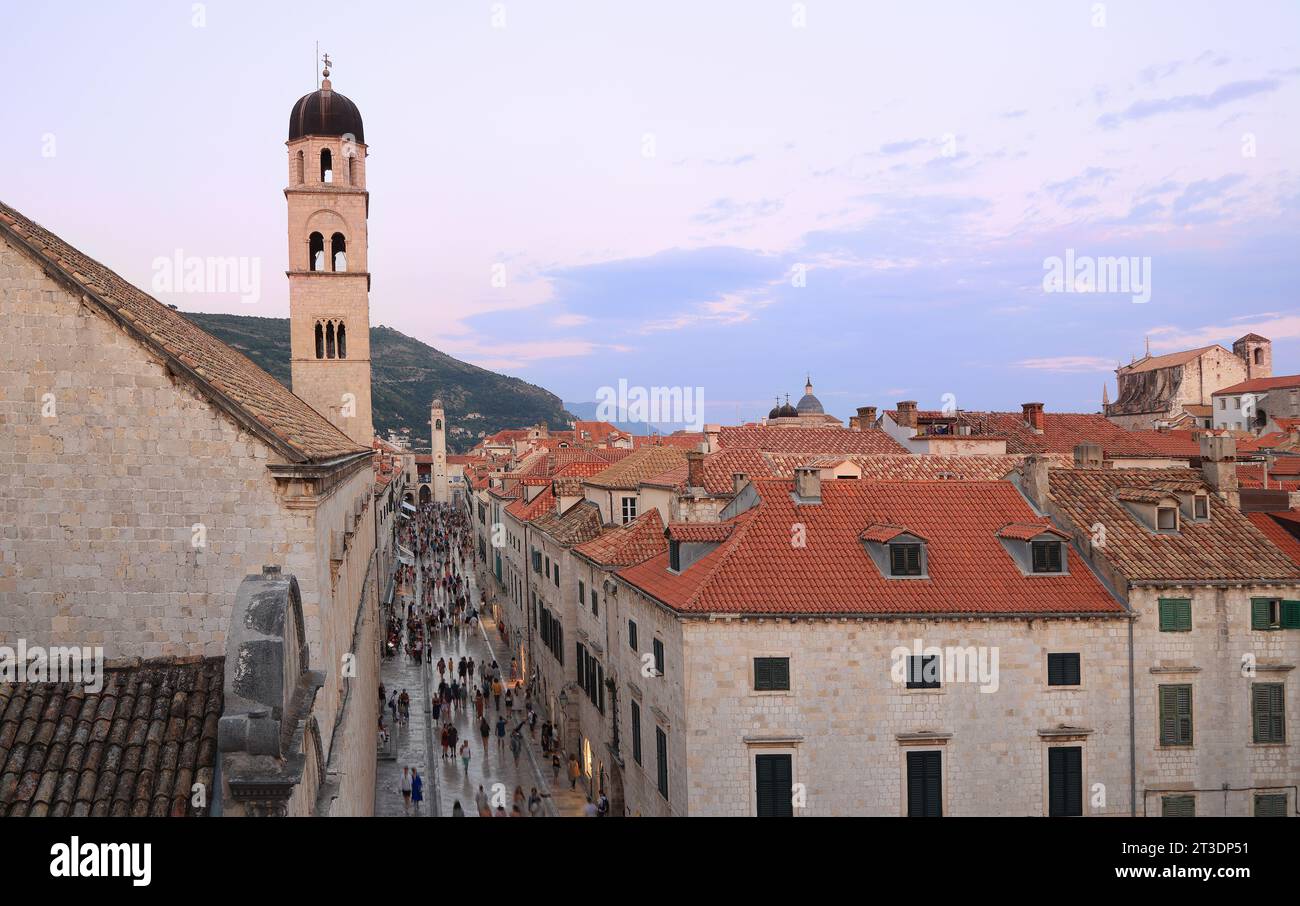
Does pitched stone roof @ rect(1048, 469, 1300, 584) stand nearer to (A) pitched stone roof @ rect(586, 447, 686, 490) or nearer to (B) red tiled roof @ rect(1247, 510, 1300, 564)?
(B) red tiled roof @ rect(1247, 510, 1300, 564)

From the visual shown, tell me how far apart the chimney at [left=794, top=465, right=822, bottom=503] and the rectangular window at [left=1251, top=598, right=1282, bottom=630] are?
417 inches

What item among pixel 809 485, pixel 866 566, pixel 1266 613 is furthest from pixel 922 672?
pixel 1266 613

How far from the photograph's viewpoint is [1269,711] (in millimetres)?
23562

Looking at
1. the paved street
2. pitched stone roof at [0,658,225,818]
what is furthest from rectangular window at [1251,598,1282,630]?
pitched stone roof at [0,658,225,818]

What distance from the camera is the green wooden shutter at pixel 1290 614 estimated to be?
77.9 feet

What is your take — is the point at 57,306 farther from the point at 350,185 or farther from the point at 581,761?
the point at 350,185

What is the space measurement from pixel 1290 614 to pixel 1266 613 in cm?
67

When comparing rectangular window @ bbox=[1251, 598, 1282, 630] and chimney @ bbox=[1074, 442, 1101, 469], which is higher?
chimney @ bbox=[1074, 442, 1101, 469]

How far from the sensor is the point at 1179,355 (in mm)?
107188

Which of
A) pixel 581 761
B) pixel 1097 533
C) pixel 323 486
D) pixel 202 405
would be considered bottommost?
pixel 581 761

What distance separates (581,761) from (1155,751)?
18.1 m

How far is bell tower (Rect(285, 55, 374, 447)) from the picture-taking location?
139 feet
